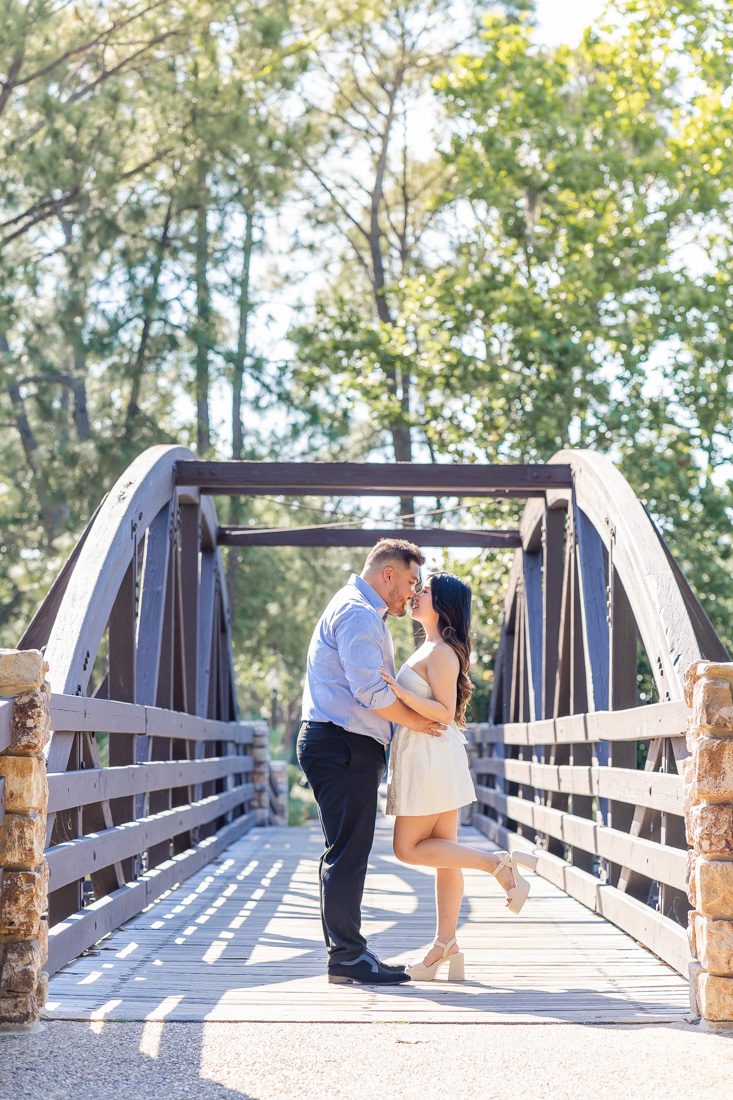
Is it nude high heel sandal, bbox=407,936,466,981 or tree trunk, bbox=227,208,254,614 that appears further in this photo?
tree trunk, bbox=227,208,254,614

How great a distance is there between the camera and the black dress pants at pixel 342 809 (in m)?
5.02

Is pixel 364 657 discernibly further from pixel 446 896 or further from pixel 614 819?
pixel 614 819

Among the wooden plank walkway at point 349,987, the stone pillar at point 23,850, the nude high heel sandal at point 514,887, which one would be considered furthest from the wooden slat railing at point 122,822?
the nude high heel sandal at point 514,887

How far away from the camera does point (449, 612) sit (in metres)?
5.26

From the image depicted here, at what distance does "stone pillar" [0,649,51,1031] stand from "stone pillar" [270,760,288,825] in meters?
13.5

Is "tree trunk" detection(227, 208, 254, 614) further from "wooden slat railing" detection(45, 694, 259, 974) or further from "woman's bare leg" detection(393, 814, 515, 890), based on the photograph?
"woman's bare leg" detection(393, 814, 515, 890)

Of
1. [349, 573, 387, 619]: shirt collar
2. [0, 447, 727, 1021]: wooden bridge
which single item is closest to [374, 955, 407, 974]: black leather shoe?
[0, 447, 727, 1021]: wooden bridge

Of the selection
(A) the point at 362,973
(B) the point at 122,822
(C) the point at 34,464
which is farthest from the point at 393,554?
(C) the point at 34,464

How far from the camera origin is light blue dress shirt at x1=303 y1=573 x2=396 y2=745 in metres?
4.94

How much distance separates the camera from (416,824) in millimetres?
5211

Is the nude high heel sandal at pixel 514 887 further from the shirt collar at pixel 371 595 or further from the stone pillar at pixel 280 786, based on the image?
the stone pillar at pixel 280 786

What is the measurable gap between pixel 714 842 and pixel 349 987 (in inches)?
58.6

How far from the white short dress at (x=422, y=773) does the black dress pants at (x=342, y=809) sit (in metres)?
0.09

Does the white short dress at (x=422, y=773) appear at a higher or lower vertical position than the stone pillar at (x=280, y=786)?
higher
